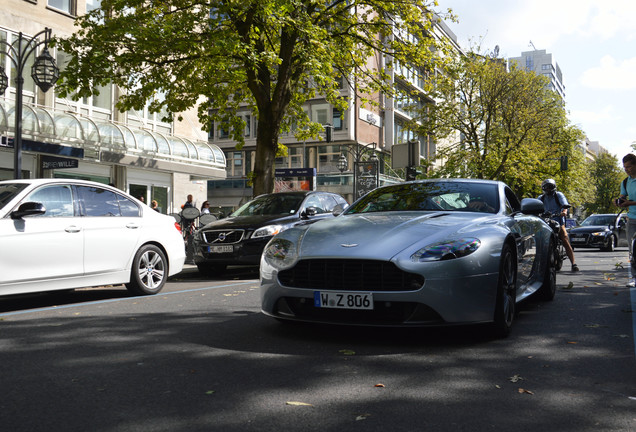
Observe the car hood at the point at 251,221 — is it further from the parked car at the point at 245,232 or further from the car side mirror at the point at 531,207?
the car side mirror at the point at 531,207

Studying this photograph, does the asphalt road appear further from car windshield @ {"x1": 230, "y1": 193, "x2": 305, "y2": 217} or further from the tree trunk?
the tree trunk

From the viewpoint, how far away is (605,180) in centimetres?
8406

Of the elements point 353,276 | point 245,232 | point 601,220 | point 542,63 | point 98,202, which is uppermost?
point 542,63

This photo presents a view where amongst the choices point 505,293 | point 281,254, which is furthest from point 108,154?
point 505,293

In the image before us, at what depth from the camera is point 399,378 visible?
4.08 m

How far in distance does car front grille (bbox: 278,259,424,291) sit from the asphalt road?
0.48 m

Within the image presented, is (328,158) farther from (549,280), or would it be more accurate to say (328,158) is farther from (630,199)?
(549,280)

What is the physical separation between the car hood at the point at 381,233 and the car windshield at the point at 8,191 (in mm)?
3627

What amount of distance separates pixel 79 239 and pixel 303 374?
4556 mm

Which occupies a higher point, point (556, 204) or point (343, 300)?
point (556, 204)

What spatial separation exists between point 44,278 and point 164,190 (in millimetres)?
22653

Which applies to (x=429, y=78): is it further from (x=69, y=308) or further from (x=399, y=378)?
(x=399, y=378)

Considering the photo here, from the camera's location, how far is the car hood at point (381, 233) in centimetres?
501

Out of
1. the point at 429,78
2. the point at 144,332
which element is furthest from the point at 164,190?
the point at 144,332
